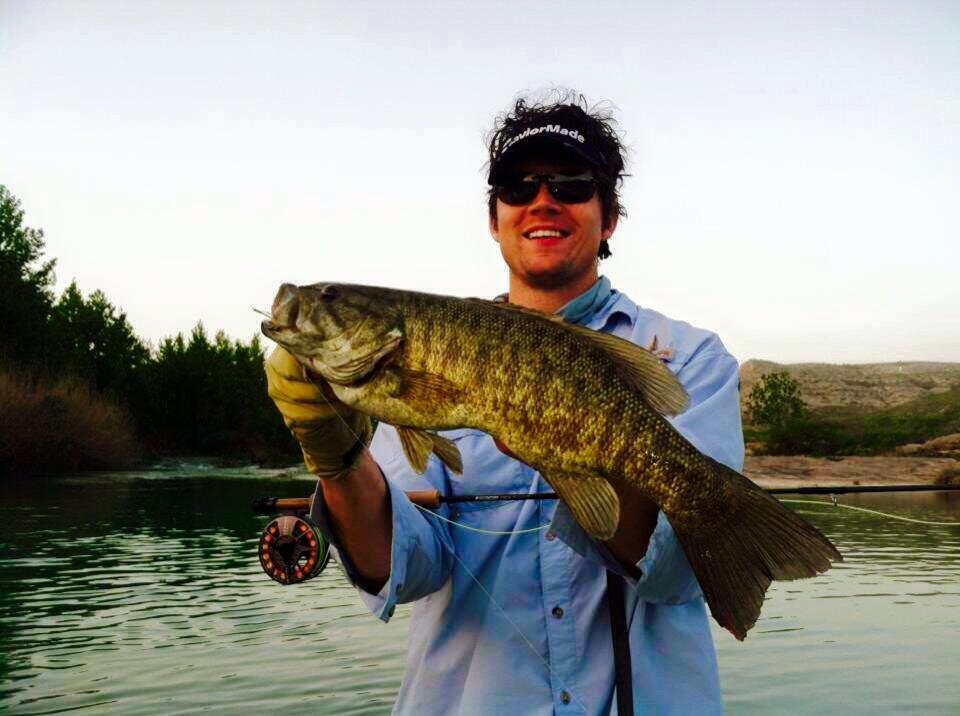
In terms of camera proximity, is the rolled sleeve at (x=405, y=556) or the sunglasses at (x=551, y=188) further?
the sunglasses at (x=551, y=188)

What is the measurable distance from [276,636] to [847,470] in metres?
33.5

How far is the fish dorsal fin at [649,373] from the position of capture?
2691 millimetres

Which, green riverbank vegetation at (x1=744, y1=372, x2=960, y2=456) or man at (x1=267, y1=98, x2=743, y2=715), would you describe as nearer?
man at (x1=267, y1=98, x2=743, y2=715)

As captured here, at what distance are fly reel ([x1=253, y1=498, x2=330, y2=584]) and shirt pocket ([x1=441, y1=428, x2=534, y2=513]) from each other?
2045mm

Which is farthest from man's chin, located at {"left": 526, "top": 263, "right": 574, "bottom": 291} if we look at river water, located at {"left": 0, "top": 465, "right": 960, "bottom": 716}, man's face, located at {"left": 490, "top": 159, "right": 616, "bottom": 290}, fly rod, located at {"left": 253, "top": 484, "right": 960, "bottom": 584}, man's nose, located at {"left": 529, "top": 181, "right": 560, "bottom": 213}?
river water, located at {"left": 0, "top": 465, "right": 960, "bottom": 716}

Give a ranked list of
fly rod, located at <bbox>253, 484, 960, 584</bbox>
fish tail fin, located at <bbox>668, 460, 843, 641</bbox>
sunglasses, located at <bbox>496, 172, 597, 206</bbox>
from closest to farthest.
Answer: fish tail fin, located at <bbox>668, 460, 843, 641</bbox>, sunglasses, located at <bbox>496, 172, 597, 206</bbox>, fly rod, located at <bbox>253, 484, 960, 584</bbox>

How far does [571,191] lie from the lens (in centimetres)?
366

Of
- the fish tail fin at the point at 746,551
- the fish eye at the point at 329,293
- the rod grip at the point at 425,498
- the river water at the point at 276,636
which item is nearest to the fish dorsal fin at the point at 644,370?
the fish tail fin at the point at 746,551

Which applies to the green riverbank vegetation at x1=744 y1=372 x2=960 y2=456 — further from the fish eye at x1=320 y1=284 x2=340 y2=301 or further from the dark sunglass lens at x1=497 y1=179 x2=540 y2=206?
the fish eye at x1=320 y1=284 x2=340 y2=301

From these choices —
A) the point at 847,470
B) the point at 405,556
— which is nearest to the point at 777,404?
the point at 847,470

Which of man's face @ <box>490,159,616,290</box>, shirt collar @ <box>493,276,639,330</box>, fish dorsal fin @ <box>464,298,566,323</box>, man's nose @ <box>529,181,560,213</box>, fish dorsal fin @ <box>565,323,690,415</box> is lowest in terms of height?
fish dorsal fin @ <box>565,323,690,415</box>

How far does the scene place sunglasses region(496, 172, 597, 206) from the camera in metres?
3.63

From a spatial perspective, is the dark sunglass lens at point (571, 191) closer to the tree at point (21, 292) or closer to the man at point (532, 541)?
the man at point (532, 541)

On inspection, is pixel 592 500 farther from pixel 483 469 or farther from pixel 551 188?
pixel 551 188
